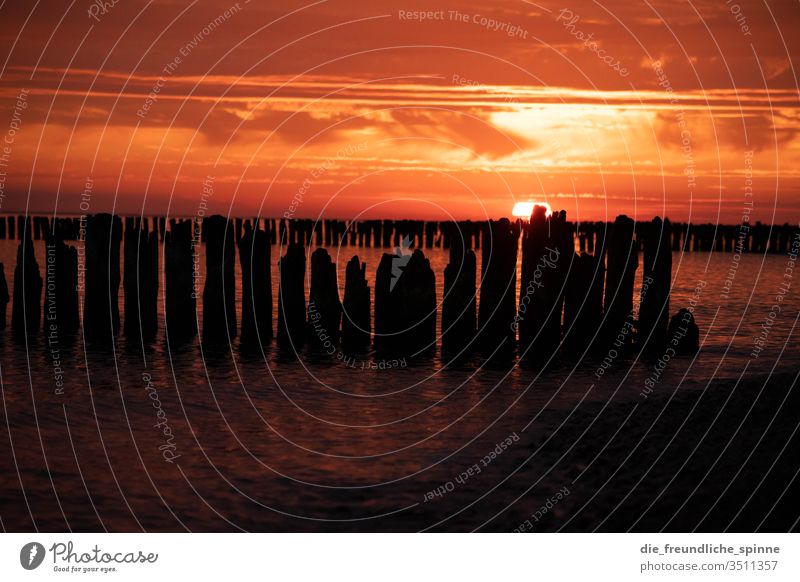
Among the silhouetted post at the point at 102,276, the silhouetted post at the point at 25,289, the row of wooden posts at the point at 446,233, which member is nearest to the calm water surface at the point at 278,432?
the silhouetted post at the point at 102,276

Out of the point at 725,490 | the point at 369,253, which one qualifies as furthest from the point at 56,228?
the point at 369,253

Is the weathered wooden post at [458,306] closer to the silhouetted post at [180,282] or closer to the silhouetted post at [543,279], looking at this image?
the silhouetted post at [543,279]

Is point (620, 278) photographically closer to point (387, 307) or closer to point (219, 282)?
point (387, 307)

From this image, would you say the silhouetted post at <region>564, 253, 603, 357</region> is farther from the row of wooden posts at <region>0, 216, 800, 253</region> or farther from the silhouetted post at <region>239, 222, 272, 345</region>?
the row of wooden posts at <region>0, 216, 800, 253</region>

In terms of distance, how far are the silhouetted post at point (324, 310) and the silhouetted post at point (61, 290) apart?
4081 millimetres

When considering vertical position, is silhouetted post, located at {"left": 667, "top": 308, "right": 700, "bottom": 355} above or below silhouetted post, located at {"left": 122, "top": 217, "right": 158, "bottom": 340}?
below

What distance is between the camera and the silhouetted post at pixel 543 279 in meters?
14.5

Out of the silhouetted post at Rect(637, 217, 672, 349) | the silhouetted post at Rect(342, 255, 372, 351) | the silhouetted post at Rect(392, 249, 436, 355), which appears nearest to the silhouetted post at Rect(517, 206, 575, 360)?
the silhouetted post at Rect(637, 217, 672, 349)

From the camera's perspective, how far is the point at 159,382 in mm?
12602

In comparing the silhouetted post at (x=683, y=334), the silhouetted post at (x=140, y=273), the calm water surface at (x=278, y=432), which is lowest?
the calm water surface at (x=278, y=432)

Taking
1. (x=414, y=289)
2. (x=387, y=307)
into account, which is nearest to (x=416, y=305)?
(x=414, y=289)

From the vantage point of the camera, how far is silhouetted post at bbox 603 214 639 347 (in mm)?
14477

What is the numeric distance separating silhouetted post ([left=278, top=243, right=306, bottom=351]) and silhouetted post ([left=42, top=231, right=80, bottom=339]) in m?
3.60
